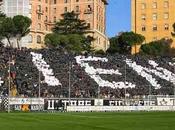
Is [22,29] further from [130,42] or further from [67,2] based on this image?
[67,2]

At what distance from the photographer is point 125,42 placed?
122 m

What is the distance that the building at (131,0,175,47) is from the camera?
171m

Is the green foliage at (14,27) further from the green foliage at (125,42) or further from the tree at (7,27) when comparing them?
the green foliage at (125,42)

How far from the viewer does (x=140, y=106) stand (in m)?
66.2

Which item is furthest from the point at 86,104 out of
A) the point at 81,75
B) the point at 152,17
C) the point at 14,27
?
the point at 152,17

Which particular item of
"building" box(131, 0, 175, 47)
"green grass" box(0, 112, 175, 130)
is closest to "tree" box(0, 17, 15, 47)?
"green grass" box(0, 112, 175, 130)

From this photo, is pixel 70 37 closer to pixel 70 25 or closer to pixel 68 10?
pixel 70 25

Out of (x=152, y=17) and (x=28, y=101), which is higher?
(x=152, y=17)

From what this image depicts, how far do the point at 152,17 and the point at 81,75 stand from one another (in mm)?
94315

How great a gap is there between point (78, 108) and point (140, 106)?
811 centimetres

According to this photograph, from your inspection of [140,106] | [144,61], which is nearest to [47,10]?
[144,61]

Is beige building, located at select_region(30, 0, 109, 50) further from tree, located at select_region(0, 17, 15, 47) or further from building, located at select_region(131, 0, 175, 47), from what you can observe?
tree, located at select_region(0, 17, 15, 47)

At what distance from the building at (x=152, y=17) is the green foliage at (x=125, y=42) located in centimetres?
4732

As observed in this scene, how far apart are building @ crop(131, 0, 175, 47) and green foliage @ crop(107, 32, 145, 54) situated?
47.3m
